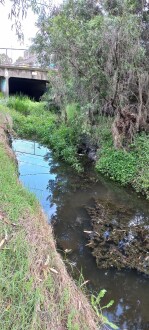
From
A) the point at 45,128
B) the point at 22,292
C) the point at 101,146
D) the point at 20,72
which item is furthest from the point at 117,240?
the point at 20,72

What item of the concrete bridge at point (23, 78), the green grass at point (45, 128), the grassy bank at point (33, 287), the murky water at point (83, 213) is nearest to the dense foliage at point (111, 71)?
the murky water at point (83, 213)

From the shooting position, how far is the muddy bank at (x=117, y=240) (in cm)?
543

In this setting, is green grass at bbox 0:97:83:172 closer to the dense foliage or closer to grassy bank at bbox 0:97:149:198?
grassy bank at bbox 0:97:149:198

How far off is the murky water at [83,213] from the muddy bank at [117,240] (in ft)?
0.38

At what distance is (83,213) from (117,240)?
1425mm

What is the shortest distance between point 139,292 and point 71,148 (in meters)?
7.30

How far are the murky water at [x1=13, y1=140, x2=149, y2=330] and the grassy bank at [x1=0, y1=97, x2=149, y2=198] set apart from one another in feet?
1.15

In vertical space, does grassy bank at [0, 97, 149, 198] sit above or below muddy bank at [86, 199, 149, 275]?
above

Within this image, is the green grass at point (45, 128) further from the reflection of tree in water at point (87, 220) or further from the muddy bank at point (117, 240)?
the muddy bank at point (117, 240)

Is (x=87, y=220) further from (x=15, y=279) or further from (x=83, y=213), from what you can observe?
(x=15, y=279)

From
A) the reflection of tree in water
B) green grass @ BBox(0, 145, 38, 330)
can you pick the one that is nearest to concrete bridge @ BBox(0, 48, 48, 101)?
the reflection of tree in water

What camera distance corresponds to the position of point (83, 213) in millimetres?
7324

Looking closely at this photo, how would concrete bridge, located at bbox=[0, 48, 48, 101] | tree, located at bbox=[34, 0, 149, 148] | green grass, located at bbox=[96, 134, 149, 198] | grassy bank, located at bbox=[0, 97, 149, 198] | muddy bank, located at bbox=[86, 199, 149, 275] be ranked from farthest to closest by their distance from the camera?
concrete bridge, located at bbox=[0, 48, 48, 101] < grassy bank, located at bbox=[0, 97, 149, 198] < green grass, located at bbox=[96, 134, 149, 198] < tree, located at bbox=[34, 0, 149, 148] < muddy bank, located at bbox=[86, 199, 149, 275]

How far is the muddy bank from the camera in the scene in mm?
5426
